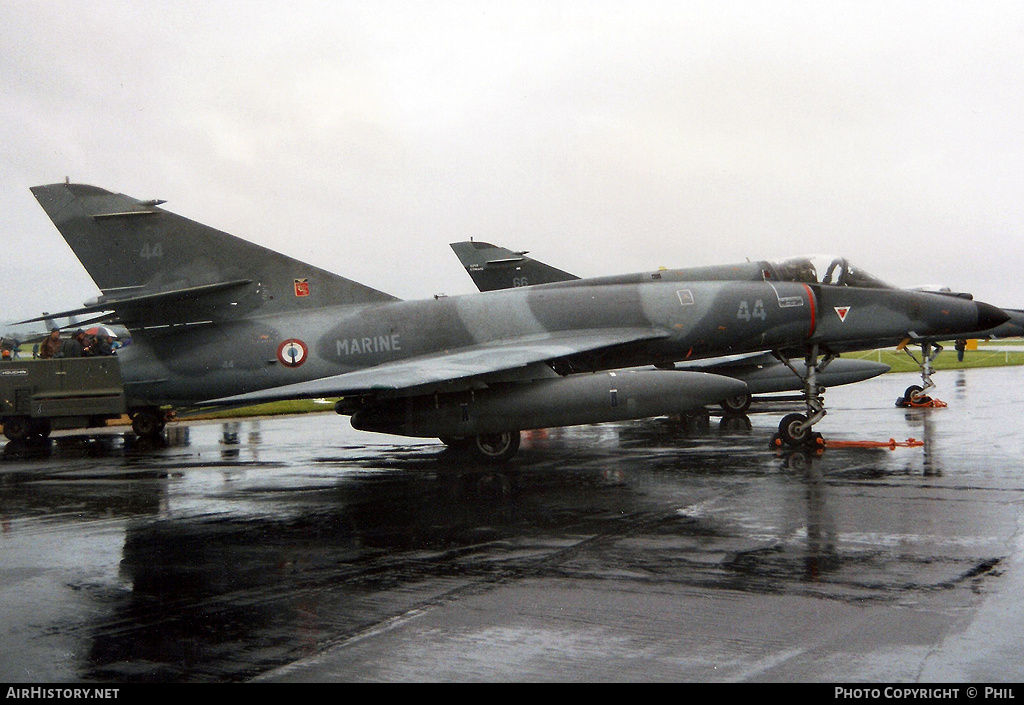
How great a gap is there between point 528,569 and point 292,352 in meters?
7.28

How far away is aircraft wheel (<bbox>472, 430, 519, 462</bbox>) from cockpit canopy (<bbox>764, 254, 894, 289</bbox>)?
4867 millimetres

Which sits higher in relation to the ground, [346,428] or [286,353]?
[286,353]

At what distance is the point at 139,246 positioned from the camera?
41.1 feet

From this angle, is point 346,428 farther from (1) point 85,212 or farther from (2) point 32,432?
(1) point 85,212

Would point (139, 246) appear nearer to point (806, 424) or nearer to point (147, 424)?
point (147, 424)

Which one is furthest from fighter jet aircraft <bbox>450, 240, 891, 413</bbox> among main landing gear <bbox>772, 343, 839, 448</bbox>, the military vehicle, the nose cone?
the military vehicle

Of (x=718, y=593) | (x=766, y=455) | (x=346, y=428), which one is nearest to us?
(x=718, y=593)

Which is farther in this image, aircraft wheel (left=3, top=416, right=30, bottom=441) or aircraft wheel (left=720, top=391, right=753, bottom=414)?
aircraft wheel (left=720, top=391, right=753, bottom=414)

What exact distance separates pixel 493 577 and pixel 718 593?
1.58 m

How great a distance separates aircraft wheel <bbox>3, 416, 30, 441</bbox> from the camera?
1617 cm

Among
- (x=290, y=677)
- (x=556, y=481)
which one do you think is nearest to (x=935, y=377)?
(x=556, y=481)

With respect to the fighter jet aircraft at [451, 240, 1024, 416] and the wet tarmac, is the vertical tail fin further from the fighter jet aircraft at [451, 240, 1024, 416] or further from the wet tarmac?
the fighter jet aircraft at [451, 240, 1024, 416]

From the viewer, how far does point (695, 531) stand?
7367 millimetres

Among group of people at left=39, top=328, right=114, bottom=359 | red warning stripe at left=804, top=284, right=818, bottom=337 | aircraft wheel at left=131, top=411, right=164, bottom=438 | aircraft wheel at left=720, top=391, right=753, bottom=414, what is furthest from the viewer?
aircraft wheel at left=720, top=391, right=753, bottom=414
